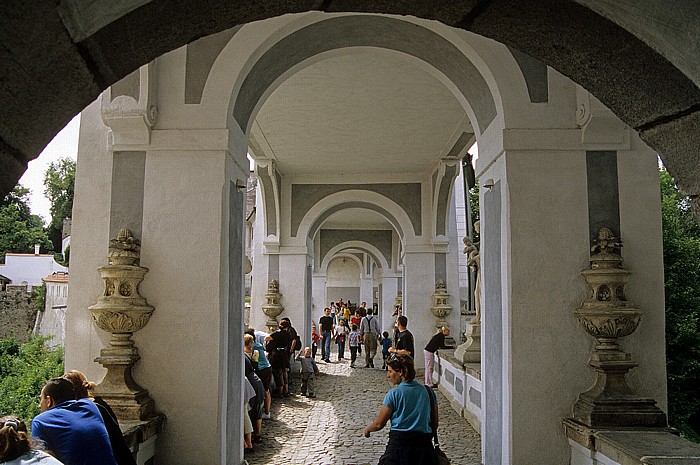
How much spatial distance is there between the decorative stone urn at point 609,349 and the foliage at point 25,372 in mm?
15096

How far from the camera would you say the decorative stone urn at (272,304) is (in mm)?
14067

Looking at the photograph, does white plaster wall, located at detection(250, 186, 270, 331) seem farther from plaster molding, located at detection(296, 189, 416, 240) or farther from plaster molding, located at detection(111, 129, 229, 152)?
plaster molding, located at detection(111, 129, 229, 152)

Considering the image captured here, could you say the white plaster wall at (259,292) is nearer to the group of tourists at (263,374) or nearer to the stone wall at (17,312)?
the group of tourists at (263,374)

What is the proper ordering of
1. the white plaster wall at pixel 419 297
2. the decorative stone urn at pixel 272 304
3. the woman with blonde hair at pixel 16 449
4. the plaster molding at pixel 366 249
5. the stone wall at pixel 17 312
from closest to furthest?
the woman with blonde hair at pixel 16 449 → the decorative stone urn at pixel 272 304 → the white plaster wall at pixel 419 297 → the plaster molding at pixel 366 249 → the stone wall at pixel 17 312

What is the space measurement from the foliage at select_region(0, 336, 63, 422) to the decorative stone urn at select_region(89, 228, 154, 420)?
12907mm

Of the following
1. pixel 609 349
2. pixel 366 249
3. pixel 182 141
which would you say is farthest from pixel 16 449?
pixel 366 249

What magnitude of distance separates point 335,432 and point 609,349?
4.44 m

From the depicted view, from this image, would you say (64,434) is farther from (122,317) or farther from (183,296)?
(183,296)

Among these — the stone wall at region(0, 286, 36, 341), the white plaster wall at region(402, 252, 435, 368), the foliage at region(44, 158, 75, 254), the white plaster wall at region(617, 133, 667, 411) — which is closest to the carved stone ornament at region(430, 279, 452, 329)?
A: the white plaster wall at region(402, 252, 435, 368)

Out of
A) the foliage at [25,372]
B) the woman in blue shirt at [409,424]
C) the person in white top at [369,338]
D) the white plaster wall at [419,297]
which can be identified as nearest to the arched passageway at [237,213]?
the woman in blue shirt at [409,424]

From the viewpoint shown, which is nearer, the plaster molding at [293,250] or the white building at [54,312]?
the plaster molding at [293,250]

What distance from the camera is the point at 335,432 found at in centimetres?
853

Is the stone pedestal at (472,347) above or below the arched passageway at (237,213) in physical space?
below

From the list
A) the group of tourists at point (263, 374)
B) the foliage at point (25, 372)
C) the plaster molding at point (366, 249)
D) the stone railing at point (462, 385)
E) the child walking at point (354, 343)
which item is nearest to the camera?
the group of tourists at point (263, 374)
